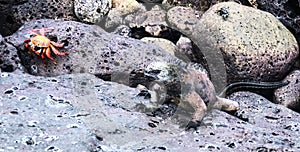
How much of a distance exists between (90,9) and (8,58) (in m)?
2.48

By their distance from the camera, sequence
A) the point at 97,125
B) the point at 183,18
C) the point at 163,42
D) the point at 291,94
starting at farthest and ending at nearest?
the point at 183,18 → the point at 163,42 → the point at 291,94 → the point at 97,125


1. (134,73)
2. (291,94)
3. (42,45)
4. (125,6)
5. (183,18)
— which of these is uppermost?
(125,6)

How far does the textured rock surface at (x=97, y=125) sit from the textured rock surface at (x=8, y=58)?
0.90 m

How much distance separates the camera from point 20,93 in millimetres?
3662

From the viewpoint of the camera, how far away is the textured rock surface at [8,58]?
4.86 metres

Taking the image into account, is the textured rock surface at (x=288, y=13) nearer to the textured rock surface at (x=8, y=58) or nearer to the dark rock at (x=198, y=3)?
the dark rock at (x=198, y=3)

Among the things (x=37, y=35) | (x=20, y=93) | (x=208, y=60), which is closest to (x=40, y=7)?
(x=37, y=35)

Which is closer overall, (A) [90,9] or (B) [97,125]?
(B) [97,125]

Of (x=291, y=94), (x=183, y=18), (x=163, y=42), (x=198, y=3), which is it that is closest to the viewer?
(x=291, y=94)

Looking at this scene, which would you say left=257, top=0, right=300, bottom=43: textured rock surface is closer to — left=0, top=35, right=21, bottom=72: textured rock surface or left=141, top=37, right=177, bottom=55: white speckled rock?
left=141, top=37, right=177, bottom=55: white speckled rock

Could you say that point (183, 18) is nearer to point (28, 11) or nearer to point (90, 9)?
point (90, 9)

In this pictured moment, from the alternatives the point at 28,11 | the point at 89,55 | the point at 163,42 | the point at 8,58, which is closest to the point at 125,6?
the point at 163,42

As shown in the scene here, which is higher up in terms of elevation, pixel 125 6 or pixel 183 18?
pixel 125 6

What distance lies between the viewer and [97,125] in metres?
3.30
